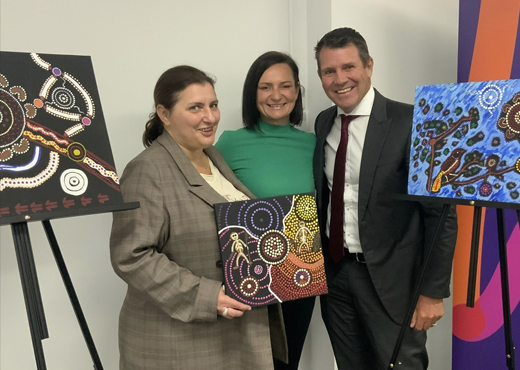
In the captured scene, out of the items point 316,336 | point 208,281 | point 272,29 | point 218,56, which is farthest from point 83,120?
point 316,336

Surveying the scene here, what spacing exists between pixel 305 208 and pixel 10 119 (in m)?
0.95

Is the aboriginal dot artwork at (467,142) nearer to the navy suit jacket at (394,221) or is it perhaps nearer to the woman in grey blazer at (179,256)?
the navy suit jacket at (394,221)

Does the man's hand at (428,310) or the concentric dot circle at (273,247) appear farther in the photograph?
the man's hand at (428,310)

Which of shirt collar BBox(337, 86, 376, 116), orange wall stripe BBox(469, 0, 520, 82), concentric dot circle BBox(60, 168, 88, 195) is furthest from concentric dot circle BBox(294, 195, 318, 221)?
orange wall stripe BBox(469, 0, 520, 82)

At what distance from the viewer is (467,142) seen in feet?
4.61

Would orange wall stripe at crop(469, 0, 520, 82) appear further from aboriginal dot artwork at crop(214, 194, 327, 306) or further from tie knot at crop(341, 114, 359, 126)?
aboriginal dot artwork at crop(214, 194, 327, 306)

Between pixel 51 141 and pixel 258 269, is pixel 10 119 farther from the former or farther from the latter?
pixel 258 269

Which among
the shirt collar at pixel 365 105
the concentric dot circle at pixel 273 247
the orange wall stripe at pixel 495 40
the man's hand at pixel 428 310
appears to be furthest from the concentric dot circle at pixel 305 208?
the orange wall stripe at pixel 495 40

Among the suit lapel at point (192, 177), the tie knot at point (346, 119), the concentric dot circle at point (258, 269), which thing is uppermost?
the tie knot at point (346, 119)

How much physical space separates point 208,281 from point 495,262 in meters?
1.63

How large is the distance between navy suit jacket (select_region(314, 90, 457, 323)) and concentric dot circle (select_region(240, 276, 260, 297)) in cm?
49

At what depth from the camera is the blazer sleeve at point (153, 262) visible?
1371 millimetres

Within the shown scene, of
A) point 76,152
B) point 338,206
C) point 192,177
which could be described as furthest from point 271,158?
point 76,152

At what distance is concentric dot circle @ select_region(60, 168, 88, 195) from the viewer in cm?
117
